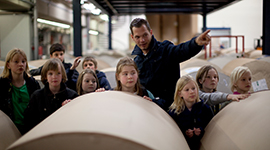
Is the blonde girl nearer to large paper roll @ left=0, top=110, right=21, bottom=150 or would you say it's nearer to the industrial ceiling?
large paper roll @ left=0, top=110, right=21, bottom=150

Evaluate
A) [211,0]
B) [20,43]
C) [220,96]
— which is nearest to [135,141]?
[220,96]

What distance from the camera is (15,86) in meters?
2.21

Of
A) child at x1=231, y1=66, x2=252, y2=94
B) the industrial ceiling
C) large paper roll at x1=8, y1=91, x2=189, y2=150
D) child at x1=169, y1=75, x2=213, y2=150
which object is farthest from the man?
the industrial ceiling

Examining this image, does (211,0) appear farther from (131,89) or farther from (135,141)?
(135,141)

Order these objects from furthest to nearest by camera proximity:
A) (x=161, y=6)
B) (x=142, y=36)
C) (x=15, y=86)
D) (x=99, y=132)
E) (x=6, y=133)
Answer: (x=161, y=6)
(x=15, y=86)
(x=142, y=36)
(x=6, y=133)
(x=99, y=132)

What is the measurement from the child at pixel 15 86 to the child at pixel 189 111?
4.08 ft

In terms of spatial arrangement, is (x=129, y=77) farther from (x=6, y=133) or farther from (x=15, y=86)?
(x=15, y=86)

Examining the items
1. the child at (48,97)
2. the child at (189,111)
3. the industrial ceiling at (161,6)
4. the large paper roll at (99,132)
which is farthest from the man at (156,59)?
the industrial ceiling at (161,6)

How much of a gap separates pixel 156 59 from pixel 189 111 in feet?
1.54

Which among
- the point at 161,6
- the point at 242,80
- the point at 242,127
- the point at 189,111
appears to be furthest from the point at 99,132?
the point at 161,6

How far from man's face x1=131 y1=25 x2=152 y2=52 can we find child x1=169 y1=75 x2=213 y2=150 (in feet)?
1.26

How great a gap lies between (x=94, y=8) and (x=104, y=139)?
21.8 feet

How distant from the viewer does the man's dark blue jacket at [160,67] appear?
77.3 inches

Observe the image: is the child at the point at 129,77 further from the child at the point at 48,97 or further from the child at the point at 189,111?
the child at the point at 48,97
